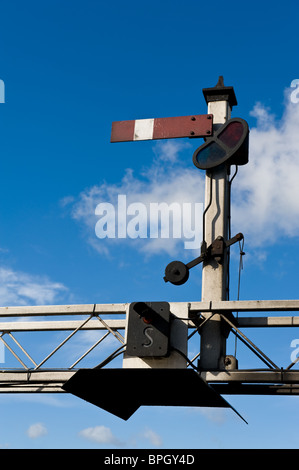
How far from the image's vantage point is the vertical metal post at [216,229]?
410 inches

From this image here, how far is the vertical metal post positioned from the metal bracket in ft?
0.35

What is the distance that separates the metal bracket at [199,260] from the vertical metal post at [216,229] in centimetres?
11

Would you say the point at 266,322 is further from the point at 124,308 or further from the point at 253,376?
the point at 124,308

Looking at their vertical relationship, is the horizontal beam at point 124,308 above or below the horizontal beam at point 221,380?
above

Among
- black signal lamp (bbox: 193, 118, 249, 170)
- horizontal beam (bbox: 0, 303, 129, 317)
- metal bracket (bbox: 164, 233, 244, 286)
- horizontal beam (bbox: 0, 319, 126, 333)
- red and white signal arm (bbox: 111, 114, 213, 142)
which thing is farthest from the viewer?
red and white signal arm (bbox: 111, 114, 213, 142)

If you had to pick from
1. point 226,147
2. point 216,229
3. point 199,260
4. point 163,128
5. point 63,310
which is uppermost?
point 163,128

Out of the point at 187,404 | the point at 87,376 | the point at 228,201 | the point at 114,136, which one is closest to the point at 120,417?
the point at 187,404

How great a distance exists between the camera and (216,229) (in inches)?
445

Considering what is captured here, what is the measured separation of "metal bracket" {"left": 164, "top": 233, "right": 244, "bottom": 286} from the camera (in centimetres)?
1066

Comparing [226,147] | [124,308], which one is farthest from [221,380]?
[226,147]

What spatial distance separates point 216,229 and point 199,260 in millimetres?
626

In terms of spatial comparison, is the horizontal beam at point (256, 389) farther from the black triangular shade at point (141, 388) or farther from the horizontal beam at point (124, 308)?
the horizontal beam at point (124, 308)

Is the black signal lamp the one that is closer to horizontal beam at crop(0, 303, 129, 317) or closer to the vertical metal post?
the vertical metal post

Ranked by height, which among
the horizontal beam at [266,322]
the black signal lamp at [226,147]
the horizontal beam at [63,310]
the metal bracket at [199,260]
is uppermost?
the black signal lamp at [226,147]
